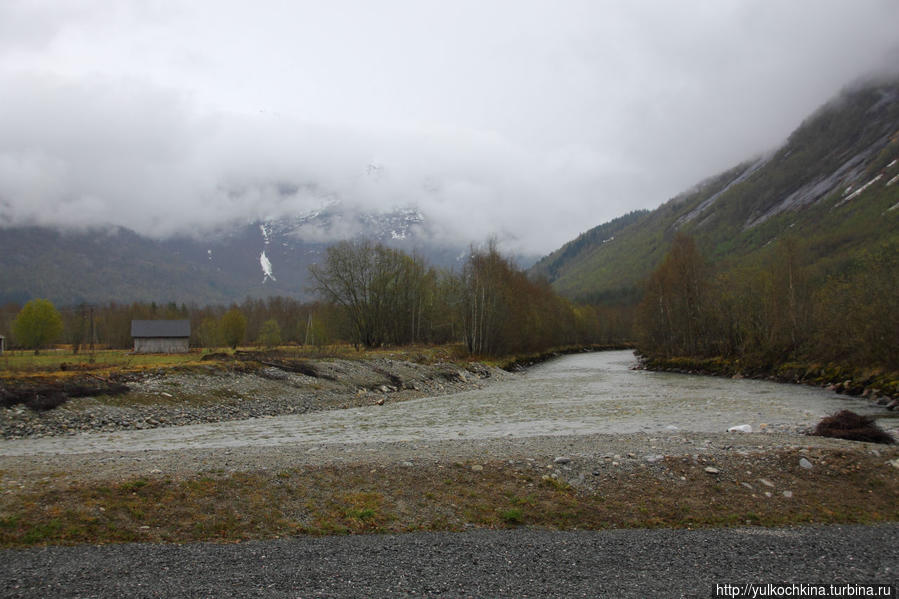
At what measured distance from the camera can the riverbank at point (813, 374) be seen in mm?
32781

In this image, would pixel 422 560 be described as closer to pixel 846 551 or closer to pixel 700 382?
pixel 846 551

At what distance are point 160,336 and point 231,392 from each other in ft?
230

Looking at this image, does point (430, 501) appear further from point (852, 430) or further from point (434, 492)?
point (852, 430)

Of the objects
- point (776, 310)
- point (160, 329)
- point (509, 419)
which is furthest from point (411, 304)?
point (509, 419)

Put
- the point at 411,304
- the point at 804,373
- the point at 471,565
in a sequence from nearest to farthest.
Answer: the point at 471,565 → the point at 804,373 → the point at 411,304

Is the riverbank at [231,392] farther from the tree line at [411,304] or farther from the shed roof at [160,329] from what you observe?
the shed roof at [160,329]

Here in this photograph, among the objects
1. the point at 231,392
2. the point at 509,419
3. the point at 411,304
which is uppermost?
the point at 411,304

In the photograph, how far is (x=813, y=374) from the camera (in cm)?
4394

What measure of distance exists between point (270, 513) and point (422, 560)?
147 inches

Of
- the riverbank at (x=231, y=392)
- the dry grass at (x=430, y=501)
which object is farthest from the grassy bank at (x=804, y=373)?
the riverbank at (x=231, y=392)

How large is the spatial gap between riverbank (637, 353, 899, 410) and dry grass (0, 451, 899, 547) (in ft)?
76.2

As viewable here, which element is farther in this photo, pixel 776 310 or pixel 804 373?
pixel 776 310

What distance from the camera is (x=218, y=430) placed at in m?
23.5

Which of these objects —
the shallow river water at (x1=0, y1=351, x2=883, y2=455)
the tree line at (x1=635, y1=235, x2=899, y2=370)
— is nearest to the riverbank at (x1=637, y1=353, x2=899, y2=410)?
the tree line at (x1=635, y1=235, x2=899, y2=370)
